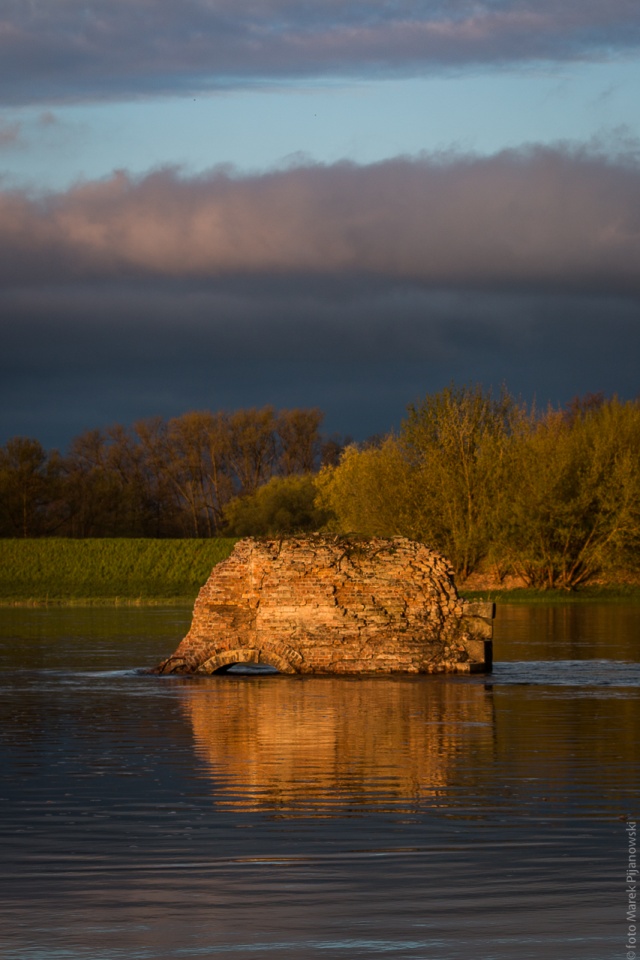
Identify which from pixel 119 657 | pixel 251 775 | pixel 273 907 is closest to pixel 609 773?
pixel 251 775

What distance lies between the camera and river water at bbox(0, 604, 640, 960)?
8.53 m

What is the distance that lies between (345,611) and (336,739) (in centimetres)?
969

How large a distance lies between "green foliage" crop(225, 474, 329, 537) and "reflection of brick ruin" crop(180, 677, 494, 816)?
82.1 meters

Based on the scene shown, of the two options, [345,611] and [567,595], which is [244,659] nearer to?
[345,611]

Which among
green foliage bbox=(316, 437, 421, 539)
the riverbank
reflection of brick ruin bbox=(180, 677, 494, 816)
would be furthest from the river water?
the riverbank

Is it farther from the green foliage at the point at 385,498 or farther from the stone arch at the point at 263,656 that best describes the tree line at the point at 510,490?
the stone arch at the point at 263,656

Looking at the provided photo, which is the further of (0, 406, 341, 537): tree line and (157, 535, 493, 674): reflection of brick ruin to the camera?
(0, 406, 341, 537): tree line

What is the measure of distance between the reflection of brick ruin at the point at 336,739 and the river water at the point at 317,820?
60 mm

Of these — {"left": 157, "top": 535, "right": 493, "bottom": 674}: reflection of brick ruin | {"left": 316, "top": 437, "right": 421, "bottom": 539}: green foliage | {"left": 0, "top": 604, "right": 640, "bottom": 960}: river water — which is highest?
{"left": 316, "top": 437, "right": 421, "bottom": 539}: green foliage

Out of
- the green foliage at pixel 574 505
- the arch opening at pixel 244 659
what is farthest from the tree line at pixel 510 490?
the arch opening at pixel 244 659

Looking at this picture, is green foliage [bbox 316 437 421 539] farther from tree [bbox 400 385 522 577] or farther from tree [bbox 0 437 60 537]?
tree [bbox 0 437 60 537]

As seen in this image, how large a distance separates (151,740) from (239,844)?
7493mm

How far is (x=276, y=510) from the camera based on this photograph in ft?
364

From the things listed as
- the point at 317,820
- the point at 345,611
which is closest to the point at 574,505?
the point at 345,611
